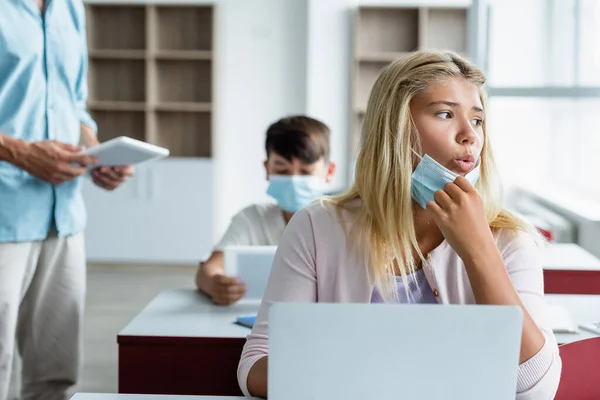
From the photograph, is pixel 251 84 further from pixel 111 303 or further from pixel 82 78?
pixel 82 78

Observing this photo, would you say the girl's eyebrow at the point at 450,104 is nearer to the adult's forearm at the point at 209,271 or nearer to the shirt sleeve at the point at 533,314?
the shirt sleeve at the point at 533,314

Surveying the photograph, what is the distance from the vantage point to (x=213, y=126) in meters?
6.73

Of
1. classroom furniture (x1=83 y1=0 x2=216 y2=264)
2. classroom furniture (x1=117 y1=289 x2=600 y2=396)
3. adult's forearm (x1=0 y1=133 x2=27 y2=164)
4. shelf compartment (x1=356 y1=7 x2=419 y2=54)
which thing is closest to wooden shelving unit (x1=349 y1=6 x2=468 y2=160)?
shelf compartment (x1=356 y1=7 x2=419 y2=54)

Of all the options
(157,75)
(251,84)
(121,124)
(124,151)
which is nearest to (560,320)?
(124,151)

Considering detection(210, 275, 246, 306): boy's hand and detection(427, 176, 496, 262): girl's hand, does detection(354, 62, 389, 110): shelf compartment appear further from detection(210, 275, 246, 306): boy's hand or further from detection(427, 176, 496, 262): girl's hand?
detection(427, 176, 496, 262): girl's hand

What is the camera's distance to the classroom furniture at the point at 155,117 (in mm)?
6691

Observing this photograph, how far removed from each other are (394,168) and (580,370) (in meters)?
0.48

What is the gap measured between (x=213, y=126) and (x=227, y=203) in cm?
69

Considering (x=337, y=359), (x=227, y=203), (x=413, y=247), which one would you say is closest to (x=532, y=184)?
(x=227, y=203)

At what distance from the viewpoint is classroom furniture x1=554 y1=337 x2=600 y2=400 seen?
4.74ft

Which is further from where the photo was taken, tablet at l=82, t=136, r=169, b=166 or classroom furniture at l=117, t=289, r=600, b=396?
tablet at l=82, t=136, r=169, b=166

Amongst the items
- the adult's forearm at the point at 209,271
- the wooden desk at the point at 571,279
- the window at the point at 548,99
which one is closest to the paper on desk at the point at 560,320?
the wooden desk at the point at 571,279

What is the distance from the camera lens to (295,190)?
276 centimetres

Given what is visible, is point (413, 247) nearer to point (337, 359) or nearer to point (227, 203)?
point (337, 359)
